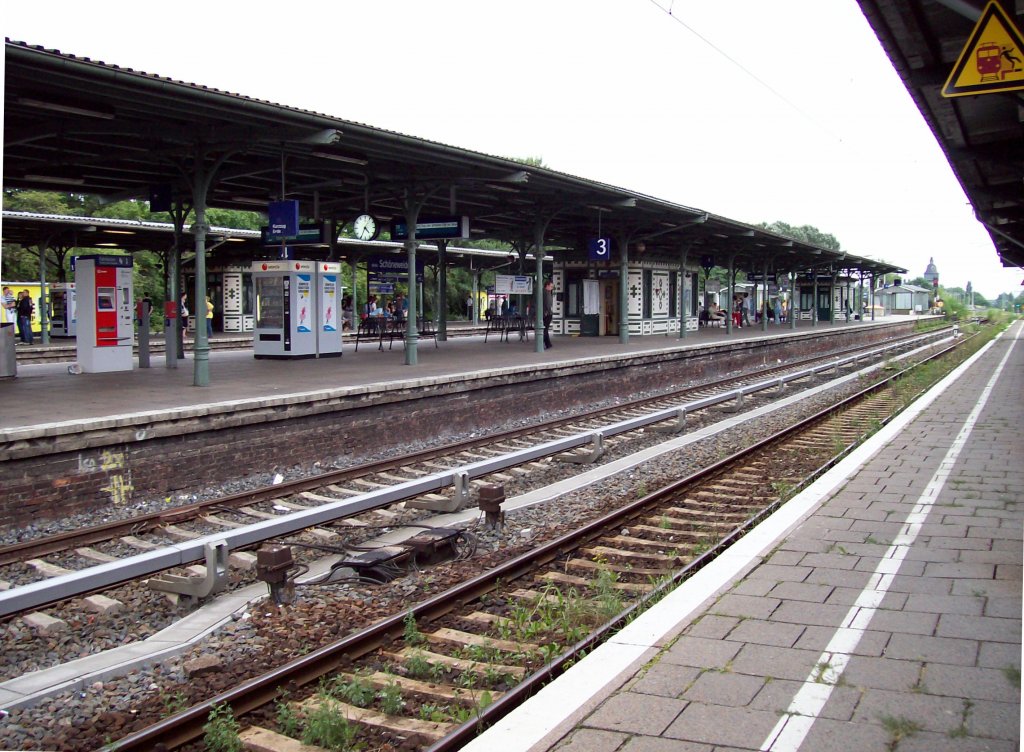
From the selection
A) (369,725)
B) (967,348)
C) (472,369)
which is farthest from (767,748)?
(967,348)

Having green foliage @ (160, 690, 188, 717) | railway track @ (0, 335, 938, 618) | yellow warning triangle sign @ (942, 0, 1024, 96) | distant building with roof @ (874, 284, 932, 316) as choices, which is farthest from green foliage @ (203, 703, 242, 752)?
distant building with roof @ (874, 284, 932, 316)

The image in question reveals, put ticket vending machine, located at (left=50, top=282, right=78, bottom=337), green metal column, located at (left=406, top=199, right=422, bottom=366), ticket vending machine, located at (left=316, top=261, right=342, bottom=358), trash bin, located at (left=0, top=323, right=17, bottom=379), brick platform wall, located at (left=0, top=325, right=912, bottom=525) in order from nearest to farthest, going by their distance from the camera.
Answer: brick platform wall, located at (left=0, top=325, right=912, bottom=525)
trash bin, located at (left=0, top=323, right=17, bottom=379)
green metal column, located at (left=406, top=199, right=422, bottom=366)
ticket vending machine, located at (left=316, top=261, right=342, bottom=358)
ticket vending machine, located at (left=50, top=282, right=78, bottom=337)

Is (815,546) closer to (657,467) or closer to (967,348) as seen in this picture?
(657,467)

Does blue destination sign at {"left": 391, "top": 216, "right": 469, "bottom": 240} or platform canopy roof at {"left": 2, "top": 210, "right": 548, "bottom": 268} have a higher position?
platform canopy roof at {"left": 2, "top": 210, "right": 548, "bottom": 268}

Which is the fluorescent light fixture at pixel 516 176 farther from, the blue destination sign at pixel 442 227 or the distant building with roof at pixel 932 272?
the distant building with roof at pixel 932 272

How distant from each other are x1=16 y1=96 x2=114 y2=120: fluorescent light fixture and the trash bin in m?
4.57

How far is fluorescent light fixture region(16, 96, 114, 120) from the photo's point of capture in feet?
31.0

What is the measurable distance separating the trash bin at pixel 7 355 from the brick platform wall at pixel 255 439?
18.3 feet

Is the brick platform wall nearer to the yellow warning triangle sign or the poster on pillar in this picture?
the poster on pillar

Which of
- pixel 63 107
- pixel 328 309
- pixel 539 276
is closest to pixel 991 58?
pixel 63 107

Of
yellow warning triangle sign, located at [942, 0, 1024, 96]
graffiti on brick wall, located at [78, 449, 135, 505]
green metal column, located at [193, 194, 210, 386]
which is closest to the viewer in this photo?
yellow warning triangle sign, located at [942, 0, 1024, 96]

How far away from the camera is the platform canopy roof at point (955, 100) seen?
6.29m

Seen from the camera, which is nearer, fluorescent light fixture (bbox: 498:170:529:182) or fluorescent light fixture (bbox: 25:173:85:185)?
fluorescent light fixture (bbox: 25:173:85:185)

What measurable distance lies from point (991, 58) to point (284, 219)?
10.9 metres
